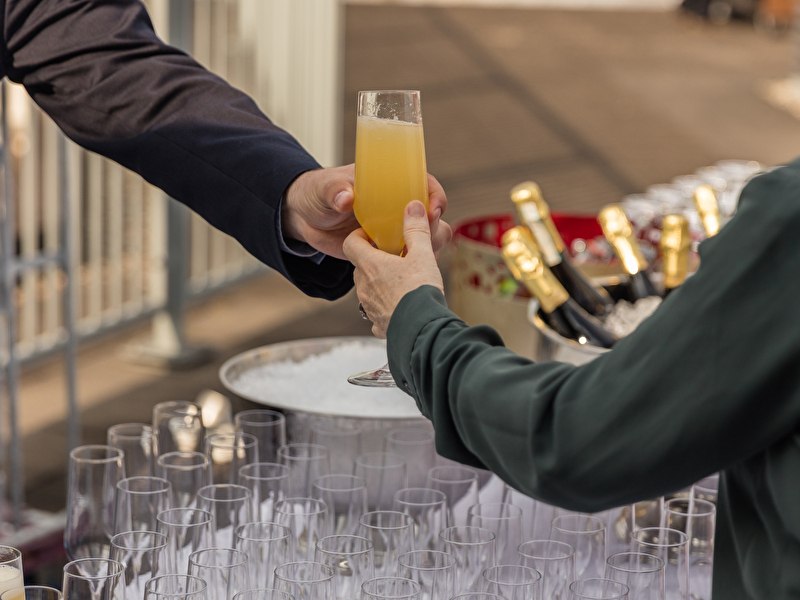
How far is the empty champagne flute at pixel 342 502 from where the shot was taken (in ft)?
4.78

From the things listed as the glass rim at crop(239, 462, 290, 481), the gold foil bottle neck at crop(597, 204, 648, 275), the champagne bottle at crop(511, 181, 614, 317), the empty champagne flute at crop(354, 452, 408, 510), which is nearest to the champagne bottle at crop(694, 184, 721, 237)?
the gold foil bottle neck at crop(597, 204, 648, 275)

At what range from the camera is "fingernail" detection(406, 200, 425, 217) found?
1347mm

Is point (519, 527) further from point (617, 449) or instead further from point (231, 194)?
point (231, 194)

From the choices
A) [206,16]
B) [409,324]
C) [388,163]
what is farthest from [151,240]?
[409,324]

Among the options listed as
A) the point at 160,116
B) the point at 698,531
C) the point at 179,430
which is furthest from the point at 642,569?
the point at 160,116

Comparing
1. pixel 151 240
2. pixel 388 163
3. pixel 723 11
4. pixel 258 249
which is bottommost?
pixel 151 240

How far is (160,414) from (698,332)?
934 mm

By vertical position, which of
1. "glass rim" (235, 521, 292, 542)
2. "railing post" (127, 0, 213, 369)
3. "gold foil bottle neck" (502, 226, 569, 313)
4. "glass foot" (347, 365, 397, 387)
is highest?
"gold foil bottle neck" (502, 226, 569, 313)

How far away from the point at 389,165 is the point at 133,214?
12.1 ft

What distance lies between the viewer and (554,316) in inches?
79.7

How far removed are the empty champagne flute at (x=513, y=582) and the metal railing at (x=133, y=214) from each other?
88.3 inches

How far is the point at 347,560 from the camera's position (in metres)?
1.26

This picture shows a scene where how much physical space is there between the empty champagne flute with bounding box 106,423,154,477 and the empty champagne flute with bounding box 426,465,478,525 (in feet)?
1.21

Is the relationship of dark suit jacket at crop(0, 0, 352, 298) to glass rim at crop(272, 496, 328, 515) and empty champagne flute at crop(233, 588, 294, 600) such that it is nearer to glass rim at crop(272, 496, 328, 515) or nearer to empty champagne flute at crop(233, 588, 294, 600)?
glass rim at crop(272, 496, 328, 515)
